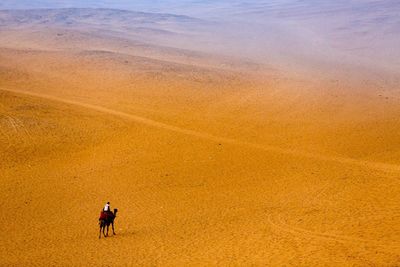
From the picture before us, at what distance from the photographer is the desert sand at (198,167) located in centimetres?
1372

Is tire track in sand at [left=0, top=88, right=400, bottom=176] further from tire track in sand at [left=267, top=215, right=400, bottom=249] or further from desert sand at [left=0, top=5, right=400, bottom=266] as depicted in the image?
tire track in sand at [left=267, top=215, right=400, bottom=249]

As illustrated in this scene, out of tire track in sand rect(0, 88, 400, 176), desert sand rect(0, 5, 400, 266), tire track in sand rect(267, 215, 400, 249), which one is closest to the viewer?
tire track in sand rect(267, 215, 400, 249)

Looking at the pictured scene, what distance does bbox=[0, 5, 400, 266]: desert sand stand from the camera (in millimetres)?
13719

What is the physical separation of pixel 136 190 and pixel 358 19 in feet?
238

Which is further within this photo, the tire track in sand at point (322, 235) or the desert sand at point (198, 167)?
the desert sand at point (198, 167)

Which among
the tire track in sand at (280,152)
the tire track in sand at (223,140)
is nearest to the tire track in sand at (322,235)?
the tire track in sand at (280,152)

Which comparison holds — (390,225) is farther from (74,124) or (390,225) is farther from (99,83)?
(99,83)

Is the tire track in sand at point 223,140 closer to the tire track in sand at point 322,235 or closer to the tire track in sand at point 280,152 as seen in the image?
the tire track in sand at point 280,152

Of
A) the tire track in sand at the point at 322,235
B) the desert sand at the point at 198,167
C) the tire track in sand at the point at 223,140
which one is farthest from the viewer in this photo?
the tire track in sand at the point at 223,140

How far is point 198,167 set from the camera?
20672 millimetres

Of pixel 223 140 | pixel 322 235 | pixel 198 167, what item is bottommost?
pixel 198 167

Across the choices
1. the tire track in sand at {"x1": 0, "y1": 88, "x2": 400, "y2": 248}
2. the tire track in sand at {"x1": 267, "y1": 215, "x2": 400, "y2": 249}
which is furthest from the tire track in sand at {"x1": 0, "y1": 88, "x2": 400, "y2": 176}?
the tire track in sand at {"x1": 267, "y1": 215, "x2": 400, "y2": 249}

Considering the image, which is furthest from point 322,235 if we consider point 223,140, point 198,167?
point 223,140

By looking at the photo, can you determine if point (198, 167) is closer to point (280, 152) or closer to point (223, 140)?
point (223, 140)
